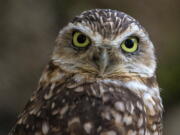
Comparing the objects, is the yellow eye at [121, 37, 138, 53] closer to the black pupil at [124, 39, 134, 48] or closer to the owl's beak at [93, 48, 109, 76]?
the black pupil at [124, 39, 134, 48]

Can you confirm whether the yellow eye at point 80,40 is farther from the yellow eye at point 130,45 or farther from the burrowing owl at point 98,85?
the yellow eye at point 130,45

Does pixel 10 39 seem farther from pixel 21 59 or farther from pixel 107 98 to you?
pixel 107 98

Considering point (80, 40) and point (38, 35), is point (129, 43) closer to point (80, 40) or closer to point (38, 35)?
point (80, 40)

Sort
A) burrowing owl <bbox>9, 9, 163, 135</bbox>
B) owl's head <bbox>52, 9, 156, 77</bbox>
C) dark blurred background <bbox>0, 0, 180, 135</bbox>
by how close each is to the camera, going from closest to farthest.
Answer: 1. burrowing owl <bbox>9, 9, 163, 135</bbox>
2. owl's head <bbox>52, 9, 156, 77</bbox>
3. dark blurred background <bbox>0, 0, 180, 135</bbox>

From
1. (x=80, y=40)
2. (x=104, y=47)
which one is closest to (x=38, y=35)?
(x=80, y=40)

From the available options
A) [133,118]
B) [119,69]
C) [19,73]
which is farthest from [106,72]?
[19,73]

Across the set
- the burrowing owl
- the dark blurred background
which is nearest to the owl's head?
the burrowing owl

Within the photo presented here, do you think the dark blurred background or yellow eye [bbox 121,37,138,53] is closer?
yellow eye [bbox 121,37,138,53]
